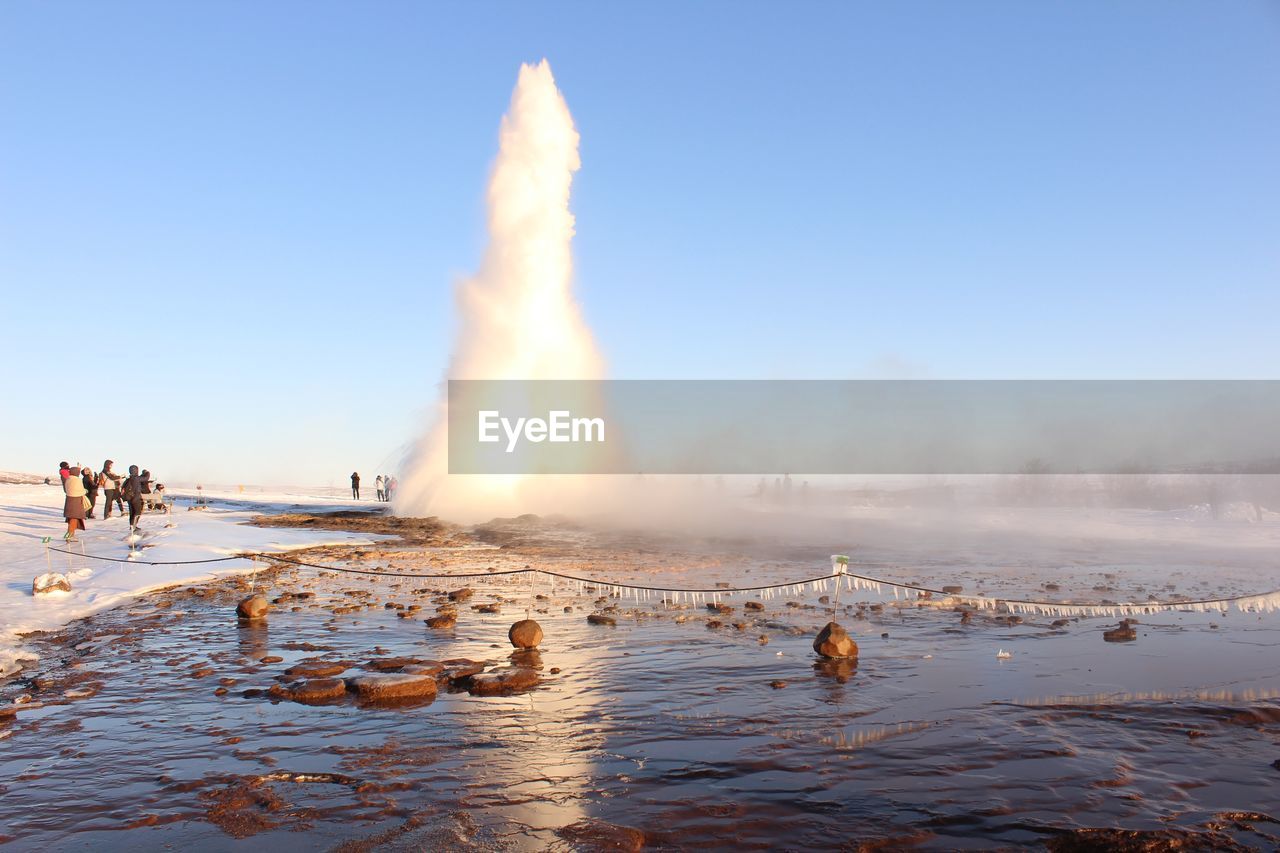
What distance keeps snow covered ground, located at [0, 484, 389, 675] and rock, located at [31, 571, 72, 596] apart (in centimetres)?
15

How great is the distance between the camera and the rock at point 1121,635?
12703mm

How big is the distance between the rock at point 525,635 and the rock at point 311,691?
281cm

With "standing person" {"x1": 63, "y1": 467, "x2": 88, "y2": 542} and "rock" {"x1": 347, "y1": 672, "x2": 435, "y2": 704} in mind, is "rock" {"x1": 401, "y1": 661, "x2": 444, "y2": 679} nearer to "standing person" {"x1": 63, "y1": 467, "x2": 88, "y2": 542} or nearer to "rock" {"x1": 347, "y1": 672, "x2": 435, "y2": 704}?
"rock" {"x1": 347, "y1": 672, "x2": 435, "y2": 704}

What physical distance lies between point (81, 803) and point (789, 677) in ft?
24.8

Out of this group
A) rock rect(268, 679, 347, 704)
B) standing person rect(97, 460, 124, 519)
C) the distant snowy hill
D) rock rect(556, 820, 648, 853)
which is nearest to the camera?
rock rect(556, 820, 648, 853)

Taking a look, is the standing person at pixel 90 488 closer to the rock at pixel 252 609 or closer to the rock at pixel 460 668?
the rock at pixel 252 609

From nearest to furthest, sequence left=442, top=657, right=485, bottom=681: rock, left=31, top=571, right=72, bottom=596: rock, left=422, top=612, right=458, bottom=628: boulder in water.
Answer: left=442, top=657, right=485, bottom=681: rock
left=422, top=612, right=458, bottom=628: boulder in water
left=31, top=571, right=72, bottom=596: rock

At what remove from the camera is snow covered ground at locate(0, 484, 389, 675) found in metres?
13.9

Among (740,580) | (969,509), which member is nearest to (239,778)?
(740,580)

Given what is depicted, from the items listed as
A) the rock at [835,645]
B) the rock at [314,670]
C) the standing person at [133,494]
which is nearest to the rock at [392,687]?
the rock at [314,670]

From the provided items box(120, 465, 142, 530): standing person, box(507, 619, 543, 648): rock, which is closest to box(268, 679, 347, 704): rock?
box(507, 619, 543, 648): rock

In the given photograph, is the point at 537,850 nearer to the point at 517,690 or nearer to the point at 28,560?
the point at 517,690

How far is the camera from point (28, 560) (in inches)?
761

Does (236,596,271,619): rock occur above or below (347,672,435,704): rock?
above
